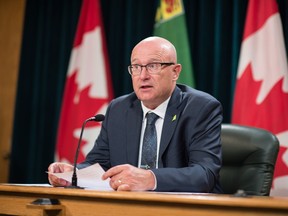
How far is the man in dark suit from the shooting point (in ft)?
8.61

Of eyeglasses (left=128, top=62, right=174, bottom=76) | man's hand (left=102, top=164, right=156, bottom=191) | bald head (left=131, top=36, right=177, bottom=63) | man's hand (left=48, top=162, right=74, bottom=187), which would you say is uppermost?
bald head (left=131, top=36, right=177, bottom=63)

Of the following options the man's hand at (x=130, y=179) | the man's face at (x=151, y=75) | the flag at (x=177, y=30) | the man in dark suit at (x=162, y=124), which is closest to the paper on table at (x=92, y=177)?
the man's hand at (x=130, y=179)

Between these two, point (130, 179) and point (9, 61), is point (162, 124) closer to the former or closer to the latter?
point (130, 179)

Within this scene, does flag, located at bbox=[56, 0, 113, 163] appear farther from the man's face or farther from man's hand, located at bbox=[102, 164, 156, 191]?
man's hand, located at bbox=[102, 164, 156, 191]

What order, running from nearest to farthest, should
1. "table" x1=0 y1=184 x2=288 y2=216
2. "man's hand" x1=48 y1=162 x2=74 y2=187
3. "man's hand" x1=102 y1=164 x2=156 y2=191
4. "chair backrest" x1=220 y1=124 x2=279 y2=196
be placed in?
"table" x1=0 y1=184 x2=288 y2=216 < "man's hand" x1=102 y1=164 x2=156 y2=191 < "man's hand" x1=48 y1=162 x2=74 y2=187 < "chair backrest" x1=220 y1=124 x2=279 y2=196

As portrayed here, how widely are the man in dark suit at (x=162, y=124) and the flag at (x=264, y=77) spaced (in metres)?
0.93

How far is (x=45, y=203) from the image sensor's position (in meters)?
1.83

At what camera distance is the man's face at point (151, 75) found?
2775mm

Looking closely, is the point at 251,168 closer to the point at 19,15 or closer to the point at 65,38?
the point at 65,38

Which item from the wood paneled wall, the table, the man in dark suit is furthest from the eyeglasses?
the wood paneled wall

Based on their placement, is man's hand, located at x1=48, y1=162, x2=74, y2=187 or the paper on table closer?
the paper on table

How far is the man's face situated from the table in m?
1.02

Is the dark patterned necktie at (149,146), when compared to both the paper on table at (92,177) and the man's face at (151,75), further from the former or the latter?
the paper on table at (92,177)

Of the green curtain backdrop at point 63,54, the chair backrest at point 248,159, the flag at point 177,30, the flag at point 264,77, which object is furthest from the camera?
the green curtain backdrop at point 63,54
